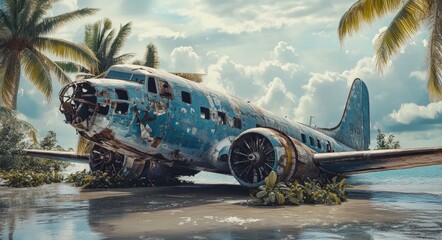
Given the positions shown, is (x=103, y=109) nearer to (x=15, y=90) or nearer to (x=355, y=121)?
(x=15, y=90)

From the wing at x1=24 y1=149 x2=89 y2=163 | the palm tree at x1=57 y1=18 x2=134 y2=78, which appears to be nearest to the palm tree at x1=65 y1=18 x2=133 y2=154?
the palm tree at x1=57 y1=18 x2=134 y2=78

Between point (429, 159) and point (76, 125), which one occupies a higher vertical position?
point (76, 125)

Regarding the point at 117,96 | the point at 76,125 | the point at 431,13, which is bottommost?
the point at 76,125

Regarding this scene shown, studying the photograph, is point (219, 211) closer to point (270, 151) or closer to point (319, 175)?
point (270, 151)

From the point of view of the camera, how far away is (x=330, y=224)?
8.12 metres

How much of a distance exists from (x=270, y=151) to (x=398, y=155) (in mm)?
4920

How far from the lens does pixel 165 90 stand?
50.9 feet

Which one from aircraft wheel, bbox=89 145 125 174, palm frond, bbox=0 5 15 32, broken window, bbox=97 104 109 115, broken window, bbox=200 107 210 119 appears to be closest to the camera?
broken window, bbox=97 104 109 115

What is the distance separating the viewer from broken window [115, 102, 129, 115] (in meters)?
13.8

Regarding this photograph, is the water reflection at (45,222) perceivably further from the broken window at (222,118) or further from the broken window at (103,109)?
the broken window at (222,118)

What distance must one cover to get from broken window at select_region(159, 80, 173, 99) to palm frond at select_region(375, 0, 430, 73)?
10063 millimetres

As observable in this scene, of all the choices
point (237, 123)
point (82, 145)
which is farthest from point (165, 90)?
point (82, 145)

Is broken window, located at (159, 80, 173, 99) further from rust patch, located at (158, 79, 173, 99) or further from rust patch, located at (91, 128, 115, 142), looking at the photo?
rust patch, located at (91, 128, 115, 142)

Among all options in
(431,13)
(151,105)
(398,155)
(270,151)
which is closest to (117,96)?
(151,105)
